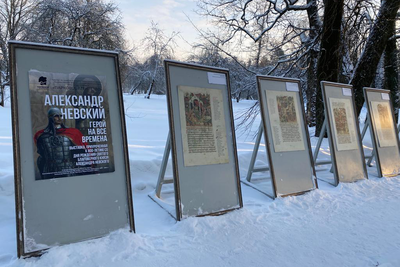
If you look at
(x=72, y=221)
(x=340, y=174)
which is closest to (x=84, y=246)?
(x=72, y=221)

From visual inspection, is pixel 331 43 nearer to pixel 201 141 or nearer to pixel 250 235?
pixel 201 141

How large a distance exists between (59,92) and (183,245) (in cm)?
193

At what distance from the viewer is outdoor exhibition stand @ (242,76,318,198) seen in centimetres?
427

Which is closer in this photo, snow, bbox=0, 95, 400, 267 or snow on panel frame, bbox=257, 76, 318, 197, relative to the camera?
snow, bbox=0, 95, 400, 267

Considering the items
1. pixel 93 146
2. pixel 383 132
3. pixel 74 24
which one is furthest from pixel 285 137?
pixel 74 24

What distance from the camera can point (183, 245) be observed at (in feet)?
8.90

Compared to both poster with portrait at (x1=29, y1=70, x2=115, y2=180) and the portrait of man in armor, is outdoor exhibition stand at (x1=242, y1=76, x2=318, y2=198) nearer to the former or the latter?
poster with portrait at (x1=29, y1=70, x2=115, y2=180)

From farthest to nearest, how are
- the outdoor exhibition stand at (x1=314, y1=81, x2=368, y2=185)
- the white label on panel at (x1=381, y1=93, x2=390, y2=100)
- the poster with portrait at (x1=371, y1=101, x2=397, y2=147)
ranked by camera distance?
the white label on panel at (x1=381, y1=93, x2=390, y2=100), the poster with portrait at (x1=371, y1=101, x2=397, y2=147), the outdoor exhibition stand at (x1=314, y1=81, x2=368, y2=185)

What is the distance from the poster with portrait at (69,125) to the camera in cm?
253

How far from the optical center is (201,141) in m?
3.56

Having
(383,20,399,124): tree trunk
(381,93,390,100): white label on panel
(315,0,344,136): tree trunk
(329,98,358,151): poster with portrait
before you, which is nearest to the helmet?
(329,98,358,151): poster with portrait

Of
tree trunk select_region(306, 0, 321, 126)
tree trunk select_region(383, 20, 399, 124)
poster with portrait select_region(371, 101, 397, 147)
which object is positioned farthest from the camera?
tree trunk select_region(383, 20, 399, 124)

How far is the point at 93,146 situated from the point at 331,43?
7.32 meters

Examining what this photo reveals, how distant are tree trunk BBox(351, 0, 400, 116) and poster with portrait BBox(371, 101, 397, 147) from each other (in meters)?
2.29
